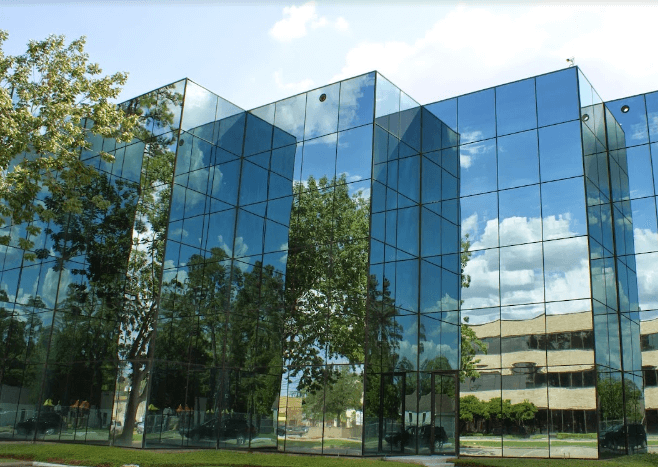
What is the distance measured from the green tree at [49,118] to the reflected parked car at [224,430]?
10.7m

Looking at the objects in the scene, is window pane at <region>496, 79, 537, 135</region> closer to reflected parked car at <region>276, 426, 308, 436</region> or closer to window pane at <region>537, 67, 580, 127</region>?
window pane at <region>537, 67, 580, 127</region>

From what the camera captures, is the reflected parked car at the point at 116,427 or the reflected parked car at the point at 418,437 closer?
the reflected parked car at the point at 418,437

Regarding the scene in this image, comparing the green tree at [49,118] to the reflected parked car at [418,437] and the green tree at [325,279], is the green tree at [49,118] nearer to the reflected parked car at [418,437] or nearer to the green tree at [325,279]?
the green tree at [325,279]

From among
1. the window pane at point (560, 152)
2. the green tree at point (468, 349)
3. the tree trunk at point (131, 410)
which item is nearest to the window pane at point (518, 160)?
the window pane at point (560, 152)

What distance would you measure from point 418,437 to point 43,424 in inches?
718

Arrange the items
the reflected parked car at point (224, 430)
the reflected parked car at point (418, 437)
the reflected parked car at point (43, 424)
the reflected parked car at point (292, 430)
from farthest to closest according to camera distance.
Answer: the reflected parked car at point (43, 424), the reflected parked car at point (224, 430), the reflected parked car at point (292, 430), the reflected parked car at point (418, 437)

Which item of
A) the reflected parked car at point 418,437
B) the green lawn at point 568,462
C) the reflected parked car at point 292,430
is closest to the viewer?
the green lawn at point 568,462

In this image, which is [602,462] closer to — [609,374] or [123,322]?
[609,374]

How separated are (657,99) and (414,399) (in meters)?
18.2

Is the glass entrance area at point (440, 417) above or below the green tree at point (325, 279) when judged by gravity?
below

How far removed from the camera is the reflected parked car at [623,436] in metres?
26.5

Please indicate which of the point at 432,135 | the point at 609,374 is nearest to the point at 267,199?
the point at 432,135

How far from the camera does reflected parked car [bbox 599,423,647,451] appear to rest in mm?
26484

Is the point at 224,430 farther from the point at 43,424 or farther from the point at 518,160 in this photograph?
the point at 518,160
